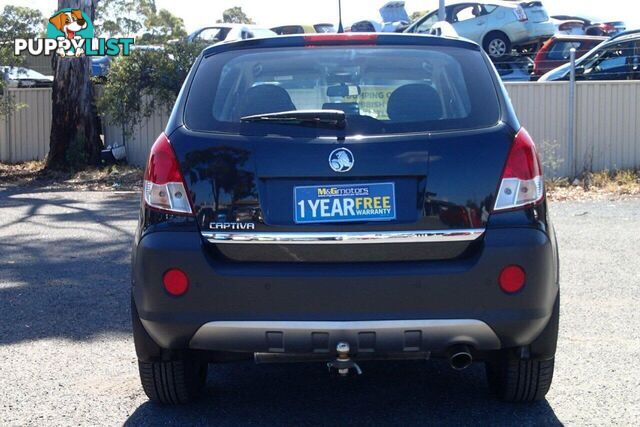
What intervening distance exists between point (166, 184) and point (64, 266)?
193 inches

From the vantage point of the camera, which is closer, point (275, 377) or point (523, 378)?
point (523, 378)

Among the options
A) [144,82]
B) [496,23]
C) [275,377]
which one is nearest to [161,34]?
[144,82]

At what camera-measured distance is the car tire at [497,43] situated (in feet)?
77.8

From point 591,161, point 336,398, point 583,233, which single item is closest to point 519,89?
point 591,161

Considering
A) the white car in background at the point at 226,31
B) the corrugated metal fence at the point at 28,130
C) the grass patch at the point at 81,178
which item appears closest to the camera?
the grass patch at the point at 81,178

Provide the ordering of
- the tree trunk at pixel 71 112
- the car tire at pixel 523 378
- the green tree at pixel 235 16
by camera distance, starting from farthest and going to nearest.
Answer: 1. the green tree at pixel 235 16
2. the tree trunk at pixel 71 112
3. the car tire at pixel 523 378

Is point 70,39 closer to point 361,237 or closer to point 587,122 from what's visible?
point 587,122

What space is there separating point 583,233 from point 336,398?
245 inches

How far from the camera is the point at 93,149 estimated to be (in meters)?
17.8

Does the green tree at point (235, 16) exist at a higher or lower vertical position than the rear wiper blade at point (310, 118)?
higher

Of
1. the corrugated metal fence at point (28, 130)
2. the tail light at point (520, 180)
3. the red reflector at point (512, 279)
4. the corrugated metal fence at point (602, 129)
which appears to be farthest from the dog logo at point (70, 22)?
the red reflector at point (512, 279)

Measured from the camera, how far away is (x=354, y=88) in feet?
15.7

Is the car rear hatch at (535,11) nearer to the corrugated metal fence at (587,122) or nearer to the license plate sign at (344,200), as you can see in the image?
the corrugated metal fence at (587,122)

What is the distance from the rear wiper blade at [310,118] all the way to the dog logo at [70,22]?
46.7 feet
